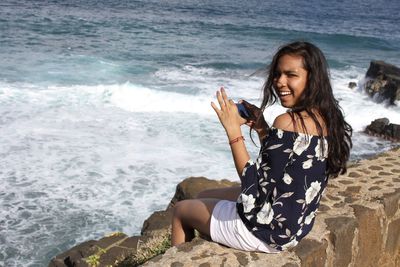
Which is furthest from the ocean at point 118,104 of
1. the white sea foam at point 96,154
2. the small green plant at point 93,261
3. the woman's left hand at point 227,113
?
the small green plant at point 93,261

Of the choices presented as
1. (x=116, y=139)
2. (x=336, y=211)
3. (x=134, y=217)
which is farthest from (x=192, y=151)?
(x=336, y=211)

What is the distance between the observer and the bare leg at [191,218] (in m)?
2.86

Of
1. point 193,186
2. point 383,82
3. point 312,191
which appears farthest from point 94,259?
point 383,82

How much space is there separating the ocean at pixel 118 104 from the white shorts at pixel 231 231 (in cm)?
171

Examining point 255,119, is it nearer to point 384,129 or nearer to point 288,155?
point 288,155

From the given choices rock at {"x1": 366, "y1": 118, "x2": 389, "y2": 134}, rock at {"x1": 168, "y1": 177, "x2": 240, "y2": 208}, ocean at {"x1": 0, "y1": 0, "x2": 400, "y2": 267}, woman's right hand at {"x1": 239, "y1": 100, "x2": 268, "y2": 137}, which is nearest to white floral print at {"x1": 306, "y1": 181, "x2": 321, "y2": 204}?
woman's right hand at {"x1": 239, "y1": 100, "x2": 268, "y2": 137}

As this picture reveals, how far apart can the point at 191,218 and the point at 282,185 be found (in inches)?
25.5

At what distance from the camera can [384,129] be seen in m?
13.6

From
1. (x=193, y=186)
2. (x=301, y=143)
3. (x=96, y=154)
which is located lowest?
(x=96, y=154)

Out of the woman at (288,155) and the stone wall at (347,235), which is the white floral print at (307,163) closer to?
the woman at (288,155)

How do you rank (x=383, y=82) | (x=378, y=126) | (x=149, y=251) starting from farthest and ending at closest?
(x=383, y=82) → (x=378, y=126) → (x=149, y=251)

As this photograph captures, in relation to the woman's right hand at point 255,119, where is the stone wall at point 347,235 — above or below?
below

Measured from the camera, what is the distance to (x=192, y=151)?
34.9 feet

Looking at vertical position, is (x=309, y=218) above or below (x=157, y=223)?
above
